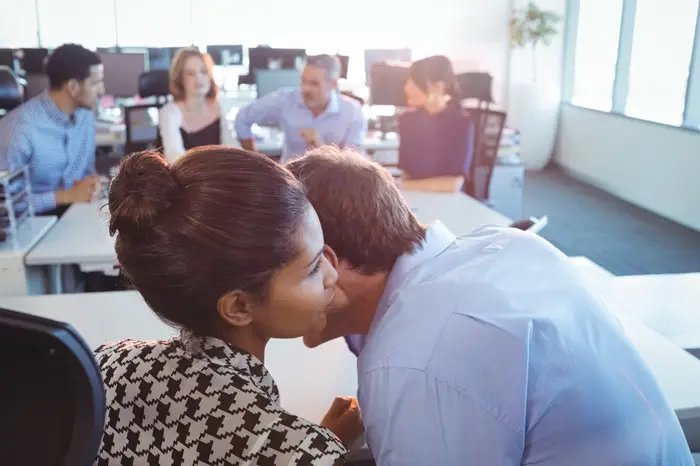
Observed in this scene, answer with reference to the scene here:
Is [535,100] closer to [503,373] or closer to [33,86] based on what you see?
[33,86]

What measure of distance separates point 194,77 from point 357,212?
10.0 feet

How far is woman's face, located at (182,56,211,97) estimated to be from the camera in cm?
395

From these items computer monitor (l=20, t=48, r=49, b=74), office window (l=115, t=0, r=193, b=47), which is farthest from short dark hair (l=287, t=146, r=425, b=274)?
office window (l=115, t=0, r=193, b=47)

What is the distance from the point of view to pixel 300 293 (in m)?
1.00

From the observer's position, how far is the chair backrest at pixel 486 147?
461 centimetres

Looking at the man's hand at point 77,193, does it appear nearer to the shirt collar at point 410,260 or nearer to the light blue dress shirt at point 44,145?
the light blue dress shirt at point 44,145

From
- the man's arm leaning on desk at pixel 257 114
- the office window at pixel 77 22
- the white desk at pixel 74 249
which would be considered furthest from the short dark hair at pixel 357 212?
the office window at pixel 77 22

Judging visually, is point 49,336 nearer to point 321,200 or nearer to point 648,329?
point 321,200

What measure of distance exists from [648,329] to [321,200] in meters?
1.15

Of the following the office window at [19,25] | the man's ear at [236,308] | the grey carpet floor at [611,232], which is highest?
the office window at [19,25]

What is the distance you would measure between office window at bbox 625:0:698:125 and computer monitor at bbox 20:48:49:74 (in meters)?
5.14

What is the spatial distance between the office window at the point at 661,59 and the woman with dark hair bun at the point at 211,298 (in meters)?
5.23

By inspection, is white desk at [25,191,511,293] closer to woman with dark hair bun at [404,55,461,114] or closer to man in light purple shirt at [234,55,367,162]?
woman with dark hair bun at [404,55,461,114]

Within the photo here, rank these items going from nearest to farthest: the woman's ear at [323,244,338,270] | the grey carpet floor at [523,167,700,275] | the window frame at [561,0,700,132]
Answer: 1. the woman's ear at [323,244,338,270]
2. the grey carpet floor at [523,167,700,275]
3. the window frame at [561,0,700,132]
